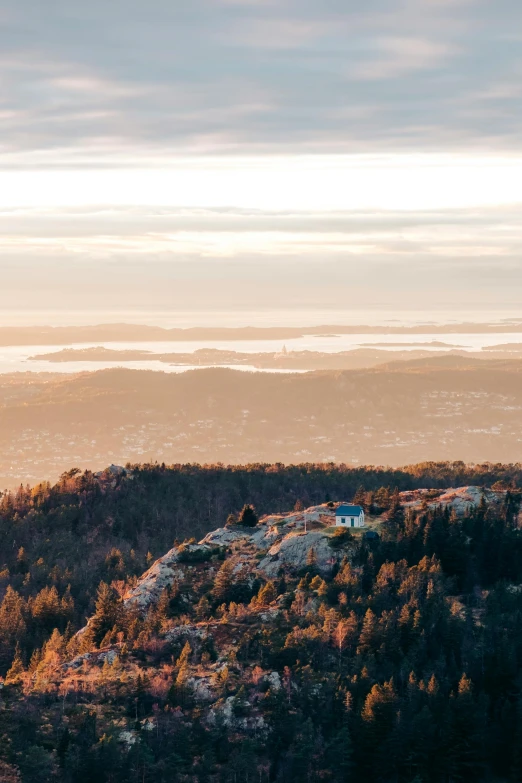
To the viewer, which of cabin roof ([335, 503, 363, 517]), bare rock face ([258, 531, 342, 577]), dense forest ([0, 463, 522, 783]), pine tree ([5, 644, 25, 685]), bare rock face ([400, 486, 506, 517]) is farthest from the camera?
bare rock face ([400, 486, 506, 517])

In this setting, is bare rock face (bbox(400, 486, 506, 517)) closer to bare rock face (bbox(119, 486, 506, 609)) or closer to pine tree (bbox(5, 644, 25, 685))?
bare rock face (bbox(119, 486, 506, 609))

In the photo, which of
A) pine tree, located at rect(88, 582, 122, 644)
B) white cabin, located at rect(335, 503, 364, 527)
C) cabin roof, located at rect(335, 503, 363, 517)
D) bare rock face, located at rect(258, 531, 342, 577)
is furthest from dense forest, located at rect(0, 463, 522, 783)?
cabin roof, located at rect(335, 503, 363, 517)

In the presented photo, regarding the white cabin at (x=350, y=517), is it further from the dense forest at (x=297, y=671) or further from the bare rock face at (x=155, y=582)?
the bare rock face at (x=155, y=582)

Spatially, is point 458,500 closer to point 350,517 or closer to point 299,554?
point 350,517

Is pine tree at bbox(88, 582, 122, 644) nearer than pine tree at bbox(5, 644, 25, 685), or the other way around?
pine tree at bbox(5, 644, 25, 685)

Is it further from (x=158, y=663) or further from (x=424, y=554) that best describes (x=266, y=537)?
(x=158, y=663)

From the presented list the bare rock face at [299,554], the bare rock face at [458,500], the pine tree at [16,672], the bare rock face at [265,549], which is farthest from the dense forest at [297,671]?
the bare rock face at [458,500]

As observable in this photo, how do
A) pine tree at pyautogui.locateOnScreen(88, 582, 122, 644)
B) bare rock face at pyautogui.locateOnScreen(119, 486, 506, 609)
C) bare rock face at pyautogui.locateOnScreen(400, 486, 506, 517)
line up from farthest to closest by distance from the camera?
bare rock face at pyautogui.locateOnScreen(400, 486, 506, 517) → bare rock face at pyautogui.locateOnScreen(119, 486, 506, 609) → pine tree at pyautogui.locateOnScreen(88, 582, 122, 644)

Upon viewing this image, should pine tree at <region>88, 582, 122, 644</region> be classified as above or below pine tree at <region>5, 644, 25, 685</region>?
above
